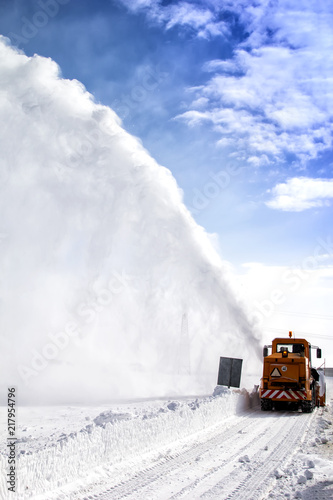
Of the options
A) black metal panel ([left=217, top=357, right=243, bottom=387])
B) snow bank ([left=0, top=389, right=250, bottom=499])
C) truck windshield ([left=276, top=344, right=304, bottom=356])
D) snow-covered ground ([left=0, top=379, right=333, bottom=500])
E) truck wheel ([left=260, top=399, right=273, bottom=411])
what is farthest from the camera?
truck windshield ([left=276, top=344, right=304, bottom=356])

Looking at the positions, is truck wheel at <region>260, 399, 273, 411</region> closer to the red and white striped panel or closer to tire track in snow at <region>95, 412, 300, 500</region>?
the red and white striped panel

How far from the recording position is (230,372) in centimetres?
1658

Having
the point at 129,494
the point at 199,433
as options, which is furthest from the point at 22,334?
the point at 129,494

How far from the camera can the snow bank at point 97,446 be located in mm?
5605

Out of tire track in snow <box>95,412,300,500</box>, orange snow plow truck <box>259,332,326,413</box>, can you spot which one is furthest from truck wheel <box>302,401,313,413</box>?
tire track in snow <box>95,412,300,500</box>

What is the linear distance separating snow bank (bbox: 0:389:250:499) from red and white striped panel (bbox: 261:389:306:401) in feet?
15.0

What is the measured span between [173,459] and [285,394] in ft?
29.4

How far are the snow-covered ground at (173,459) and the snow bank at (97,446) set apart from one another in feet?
0.05

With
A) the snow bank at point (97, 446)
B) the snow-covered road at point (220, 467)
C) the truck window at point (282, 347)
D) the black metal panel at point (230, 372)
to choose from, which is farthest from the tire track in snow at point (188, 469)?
the truck window at point (282, 347)

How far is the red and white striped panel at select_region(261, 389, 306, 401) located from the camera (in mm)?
15156

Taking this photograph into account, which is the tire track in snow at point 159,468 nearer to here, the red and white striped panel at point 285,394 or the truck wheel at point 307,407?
the red and white striped panel at point 285,394

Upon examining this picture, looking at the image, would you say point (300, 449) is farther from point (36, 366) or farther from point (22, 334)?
point (22, 334)

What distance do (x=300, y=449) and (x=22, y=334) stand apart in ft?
72.3

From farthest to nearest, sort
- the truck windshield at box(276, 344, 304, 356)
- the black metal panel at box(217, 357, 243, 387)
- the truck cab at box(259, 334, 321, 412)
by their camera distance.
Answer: the truck windshield at box(276, 344, 304, 356) < the black metal panel at box(217, 357, 243, 387) < the truck cab at box(259, 334, 321, 412)
